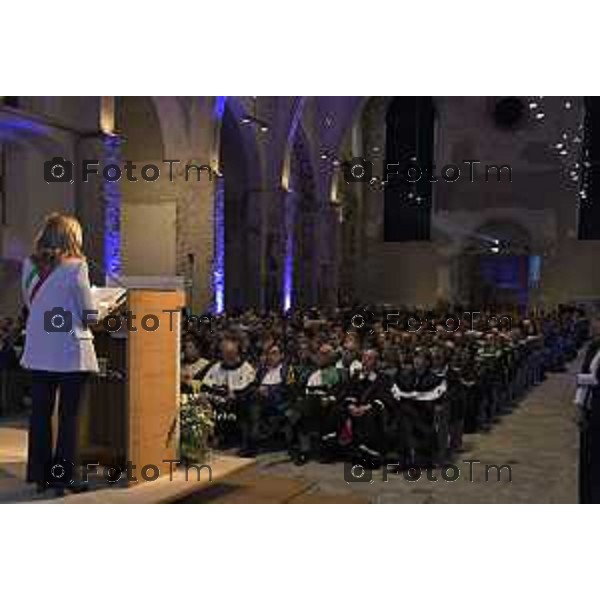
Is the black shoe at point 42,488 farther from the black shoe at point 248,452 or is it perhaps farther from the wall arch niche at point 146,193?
the wall arch niche at point 146,193

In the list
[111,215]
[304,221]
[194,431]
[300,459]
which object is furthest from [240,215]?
[194,431]

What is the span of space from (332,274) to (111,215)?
14.1 meters

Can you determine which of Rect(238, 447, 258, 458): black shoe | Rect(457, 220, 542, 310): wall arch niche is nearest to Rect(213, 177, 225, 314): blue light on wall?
Rect(238, 447, 258, 458): black shoe

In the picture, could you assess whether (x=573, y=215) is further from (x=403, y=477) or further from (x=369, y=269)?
(x=403, y=477)

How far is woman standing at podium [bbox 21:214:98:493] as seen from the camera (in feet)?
14.9

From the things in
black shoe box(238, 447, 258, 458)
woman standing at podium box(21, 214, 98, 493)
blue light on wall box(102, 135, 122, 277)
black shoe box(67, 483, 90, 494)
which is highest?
blue light on wall box(102, 135, 122, 277)

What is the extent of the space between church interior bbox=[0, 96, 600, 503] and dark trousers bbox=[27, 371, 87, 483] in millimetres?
217

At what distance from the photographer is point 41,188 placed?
15375mm

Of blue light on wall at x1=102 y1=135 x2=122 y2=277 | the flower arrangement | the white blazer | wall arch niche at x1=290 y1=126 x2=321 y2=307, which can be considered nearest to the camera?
the white blazer

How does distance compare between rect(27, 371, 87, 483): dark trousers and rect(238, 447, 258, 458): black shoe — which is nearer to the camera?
rect(27, 371, 87, 483): dark trousers

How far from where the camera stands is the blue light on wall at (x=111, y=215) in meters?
14.8

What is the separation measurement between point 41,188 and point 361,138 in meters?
18.2

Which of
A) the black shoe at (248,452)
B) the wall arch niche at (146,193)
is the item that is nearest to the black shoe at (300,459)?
the black shoe at (248,452)

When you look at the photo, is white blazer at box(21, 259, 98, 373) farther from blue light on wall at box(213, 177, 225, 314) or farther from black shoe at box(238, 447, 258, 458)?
blue light on wall at box(213, 177, 225, 314)
